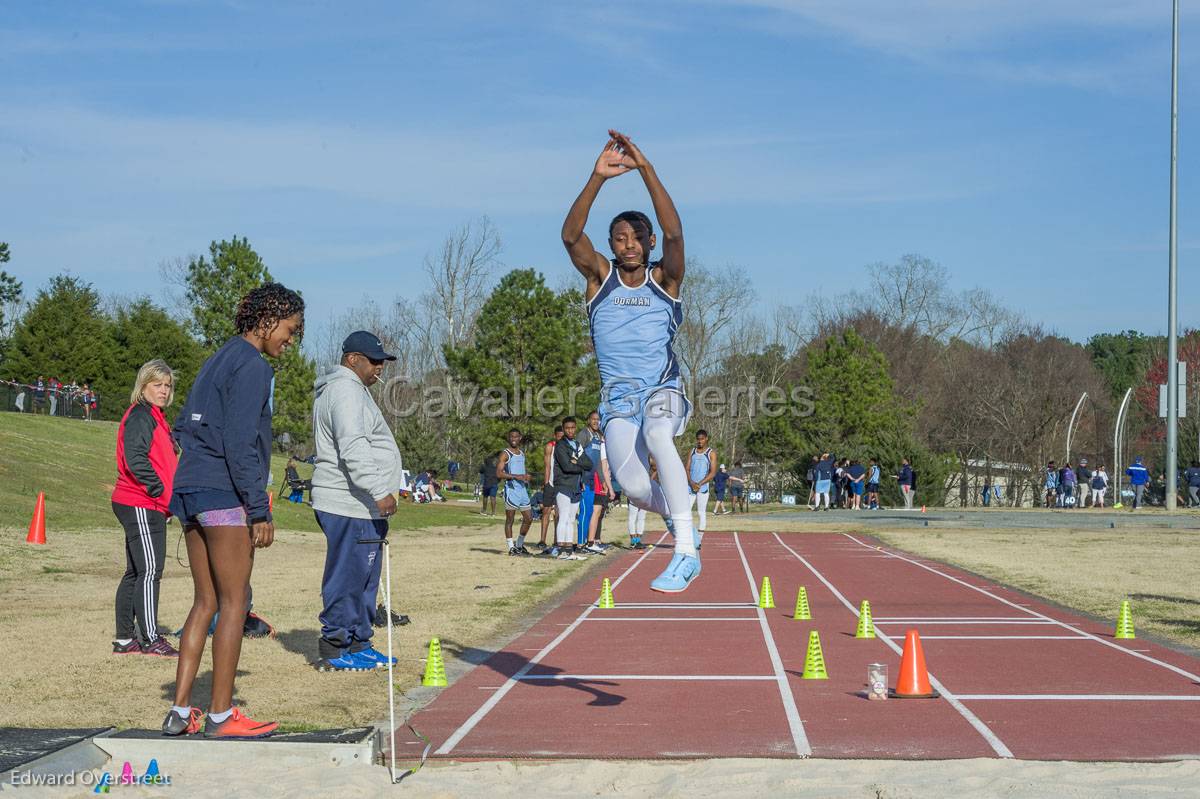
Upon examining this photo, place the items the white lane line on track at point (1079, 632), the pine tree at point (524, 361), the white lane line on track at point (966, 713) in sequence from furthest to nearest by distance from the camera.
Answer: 1. the pine tree at point (524, 361)
2. the white lane line on track at point (1079, 632)
3. the white lane line on track at point (966, 713)

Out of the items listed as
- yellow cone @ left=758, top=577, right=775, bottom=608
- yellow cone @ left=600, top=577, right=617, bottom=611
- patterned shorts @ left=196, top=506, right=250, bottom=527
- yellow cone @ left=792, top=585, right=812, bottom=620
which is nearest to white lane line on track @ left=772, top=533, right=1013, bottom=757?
yellow cone @ left=792, top=585, right=812, bottom=620

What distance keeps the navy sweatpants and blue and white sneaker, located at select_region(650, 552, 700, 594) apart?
2768 mm

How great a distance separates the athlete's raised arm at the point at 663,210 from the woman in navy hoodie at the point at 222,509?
222cm

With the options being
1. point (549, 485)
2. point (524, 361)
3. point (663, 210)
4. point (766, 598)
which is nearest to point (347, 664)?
point (663, 210)

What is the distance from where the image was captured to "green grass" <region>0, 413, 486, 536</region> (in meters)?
25.5

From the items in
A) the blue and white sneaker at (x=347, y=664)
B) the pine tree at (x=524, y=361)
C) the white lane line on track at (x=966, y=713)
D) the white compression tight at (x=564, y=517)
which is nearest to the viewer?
the white lane line on track at (x=966, y=713)

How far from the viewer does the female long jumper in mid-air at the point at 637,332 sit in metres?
7.00

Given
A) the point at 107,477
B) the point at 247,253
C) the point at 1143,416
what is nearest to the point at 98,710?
the point at 107,477

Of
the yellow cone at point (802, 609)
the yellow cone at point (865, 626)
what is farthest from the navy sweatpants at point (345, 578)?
the yellow cone at point (802, 609)

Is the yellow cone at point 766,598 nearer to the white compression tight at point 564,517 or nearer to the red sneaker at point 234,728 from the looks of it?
the white compression tight at point 564,517

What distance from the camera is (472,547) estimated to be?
77.4 ft

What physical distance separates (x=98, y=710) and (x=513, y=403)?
37303 mm

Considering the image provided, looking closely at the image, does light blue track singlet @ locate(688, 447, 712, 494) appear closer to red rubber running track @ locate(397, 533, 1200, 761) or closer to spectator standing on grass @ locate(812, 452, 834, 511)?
red rubber running track @ locate(397, 533, 1200, 761)

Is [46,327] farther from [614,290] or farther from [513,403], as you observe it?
A: [614,290]
